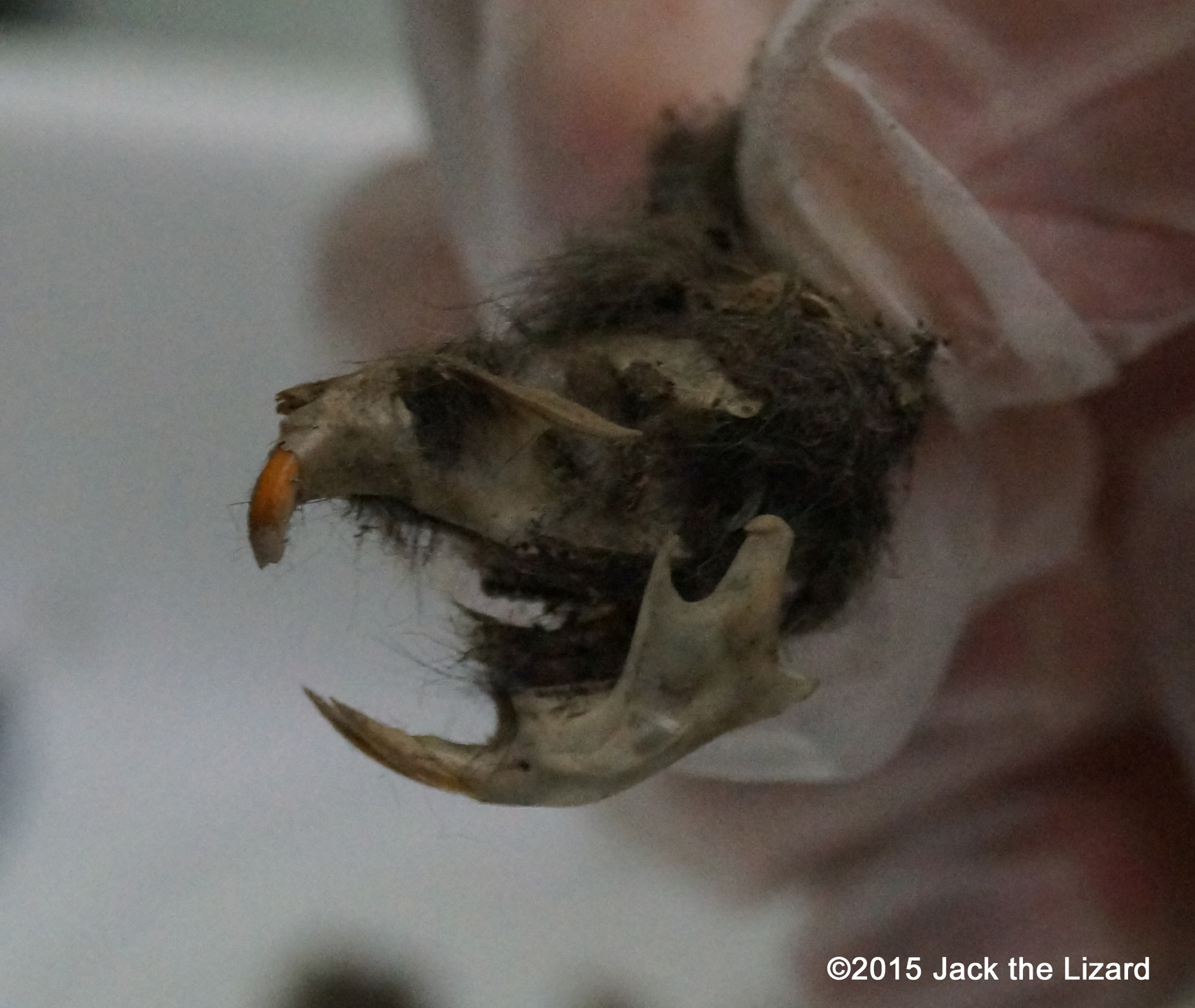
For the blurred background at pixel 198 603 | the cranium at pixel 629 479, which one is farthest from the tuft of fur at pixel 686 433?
the blurred background at pixel 198 603

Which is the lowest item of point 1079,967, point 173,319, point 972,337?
point 1079,967

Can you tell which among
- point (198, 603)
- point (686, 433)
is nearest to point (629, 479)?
point (686, 433)

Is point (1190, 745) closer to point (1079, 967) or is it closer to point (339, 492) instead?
point (1079, 967)

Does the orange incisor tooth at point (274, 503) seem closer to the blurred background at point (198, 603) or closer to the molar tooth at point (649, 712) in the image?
the molar tooth at point (649, 712)

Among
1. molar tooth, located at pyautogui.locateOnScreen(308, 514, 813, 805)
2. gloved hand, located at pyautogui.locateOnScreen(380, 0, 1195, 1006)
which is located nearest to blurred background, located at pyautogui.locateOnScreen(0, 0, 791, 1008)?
gloved hand, located at pyautogui.locateOnScreen(380, 0, 1195, 1006)

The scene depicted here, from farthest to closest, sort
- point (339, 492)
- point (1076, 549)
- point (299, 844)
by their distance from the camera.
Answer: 1. point (299, 844)
2. point (1076, 549)
3. point (339, 492)

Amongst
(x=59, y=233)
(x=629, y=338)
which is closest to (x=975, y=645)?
(x=629, y=338)
